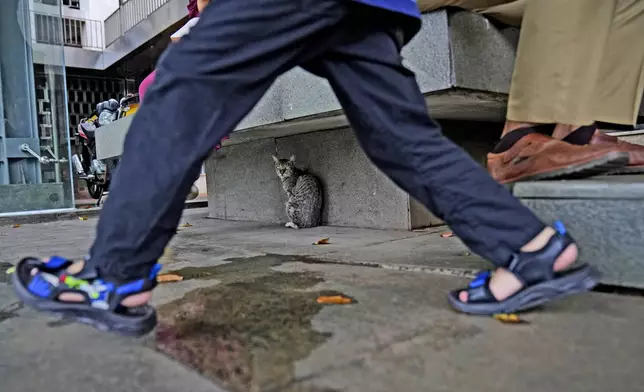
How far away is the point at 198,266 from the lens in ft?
8.21

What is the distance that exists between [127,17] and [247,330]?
19.3 metres

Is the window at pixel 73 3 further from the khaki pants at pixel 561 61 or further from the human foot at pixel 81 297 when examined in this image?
the human foot at pixel 81 297

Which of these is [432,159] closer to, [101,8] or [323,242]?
[323,242]

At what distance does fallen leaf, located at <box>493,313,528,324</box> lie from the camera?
1390mm

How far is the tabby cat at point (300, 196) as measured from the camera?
4.02 meters

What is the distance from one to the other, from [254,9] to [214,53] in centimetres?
13

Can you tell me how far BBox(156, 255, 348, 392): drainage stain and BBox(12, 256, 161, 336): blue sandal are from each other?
0.11m

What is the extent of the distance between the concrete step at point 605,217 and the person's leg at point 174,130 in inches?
37.5

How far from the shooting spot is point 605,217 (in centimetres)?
162

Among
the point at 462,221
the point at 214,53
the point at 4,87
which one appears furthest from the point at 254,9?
the point at 4,87

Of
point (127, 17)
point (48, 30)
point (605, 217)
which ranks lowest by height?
point (605, 217)

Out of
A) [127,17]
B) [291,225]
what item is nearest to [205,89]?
[291,225]

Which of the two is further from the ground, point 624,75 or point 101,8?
point 101,8

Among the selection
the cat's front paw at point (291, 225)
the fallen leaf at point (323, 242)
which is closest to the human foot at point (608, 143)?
the fallen leaf at point (323, 242)
